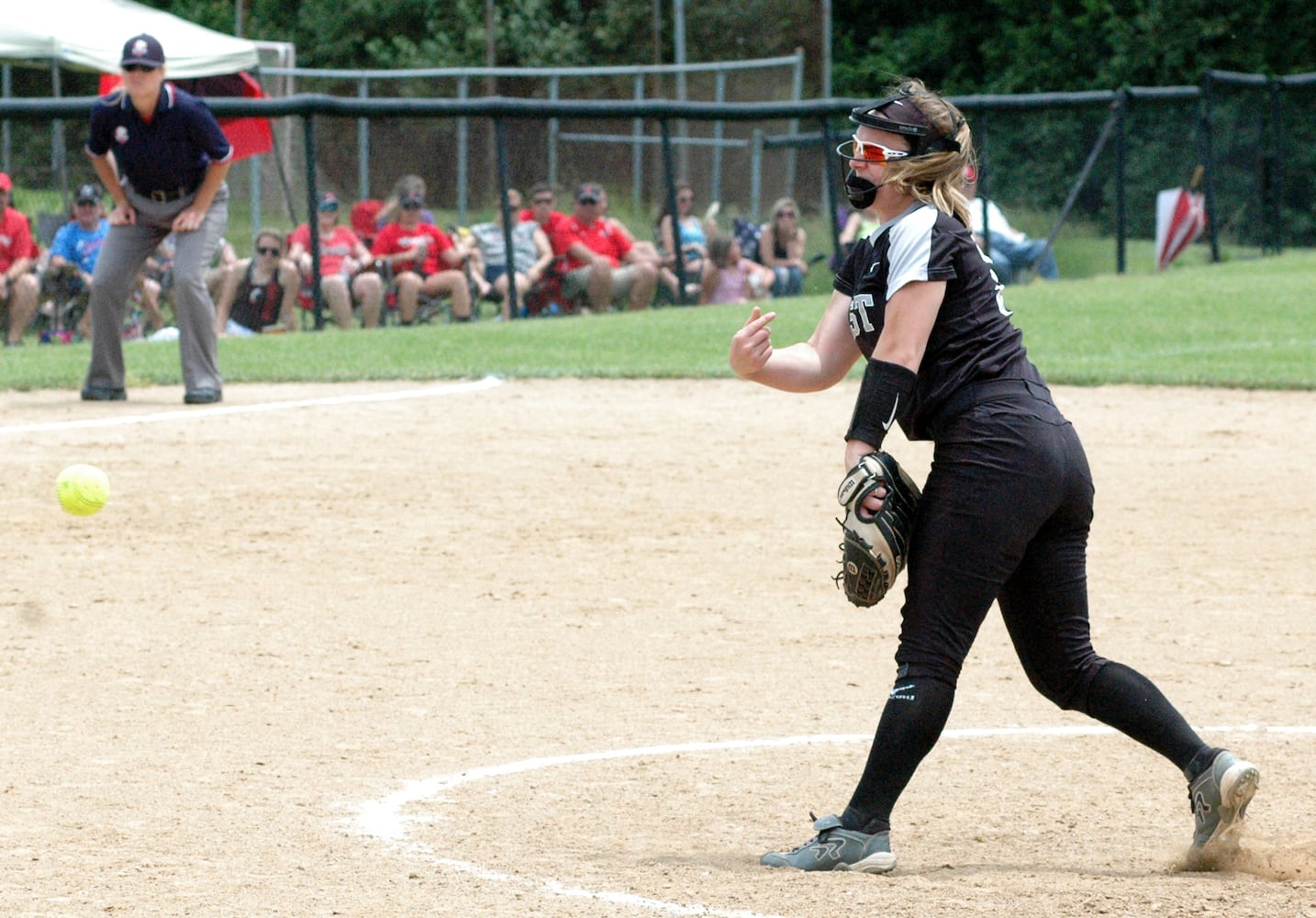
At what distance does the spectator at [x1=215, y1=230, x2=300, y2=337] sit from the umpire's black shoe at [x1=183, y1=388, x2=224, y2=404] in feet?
16.7

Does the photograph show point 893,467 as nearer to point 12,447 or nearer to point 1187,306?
point 12,447

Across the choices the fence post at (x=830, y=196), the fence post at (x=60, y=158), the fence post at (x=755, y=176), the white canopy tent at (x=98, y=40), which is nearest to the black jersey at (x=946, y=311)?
the fence post at (x=60, y=158)

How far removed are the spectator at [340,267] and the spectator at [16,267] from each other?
2.29m

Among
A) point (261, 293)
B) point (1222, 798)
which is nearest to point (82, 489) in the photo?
point (1222, 798)

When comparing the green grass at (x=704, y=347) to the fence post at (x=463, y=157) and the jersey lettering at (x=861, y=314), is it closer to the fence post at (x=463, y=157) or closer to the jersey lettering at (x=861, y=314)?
the fence post at (x=463, y=157)

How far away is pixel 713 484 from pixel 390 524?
1.82 m

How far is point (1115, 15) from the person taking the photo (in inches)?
1298

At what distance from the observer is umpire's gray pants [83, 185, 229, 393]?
11273 millimetres

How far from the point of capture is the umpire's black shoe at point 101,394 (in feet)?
38.5

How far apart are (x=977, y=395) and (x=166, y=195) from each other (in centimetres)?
805

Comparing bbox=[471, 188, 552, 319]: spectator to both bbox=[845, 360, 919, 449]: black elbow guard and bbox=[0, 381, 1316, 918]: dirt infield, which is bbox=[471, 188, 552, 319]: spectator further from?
bbox=[845, 360, 919, 449]: black elbow guard

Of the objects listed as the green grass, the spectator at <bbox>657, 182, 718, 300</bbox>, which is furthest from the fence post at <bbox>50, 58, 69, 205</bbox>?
the spectator at <bbox>657, 182, 718, 300</bbox>

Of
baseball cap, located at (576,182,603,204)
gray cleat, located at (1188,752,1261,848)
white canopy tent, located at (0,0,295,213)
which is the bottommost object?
baseball cap, located at (576,182,603,204)

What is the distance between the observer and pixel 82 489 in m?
7.99
